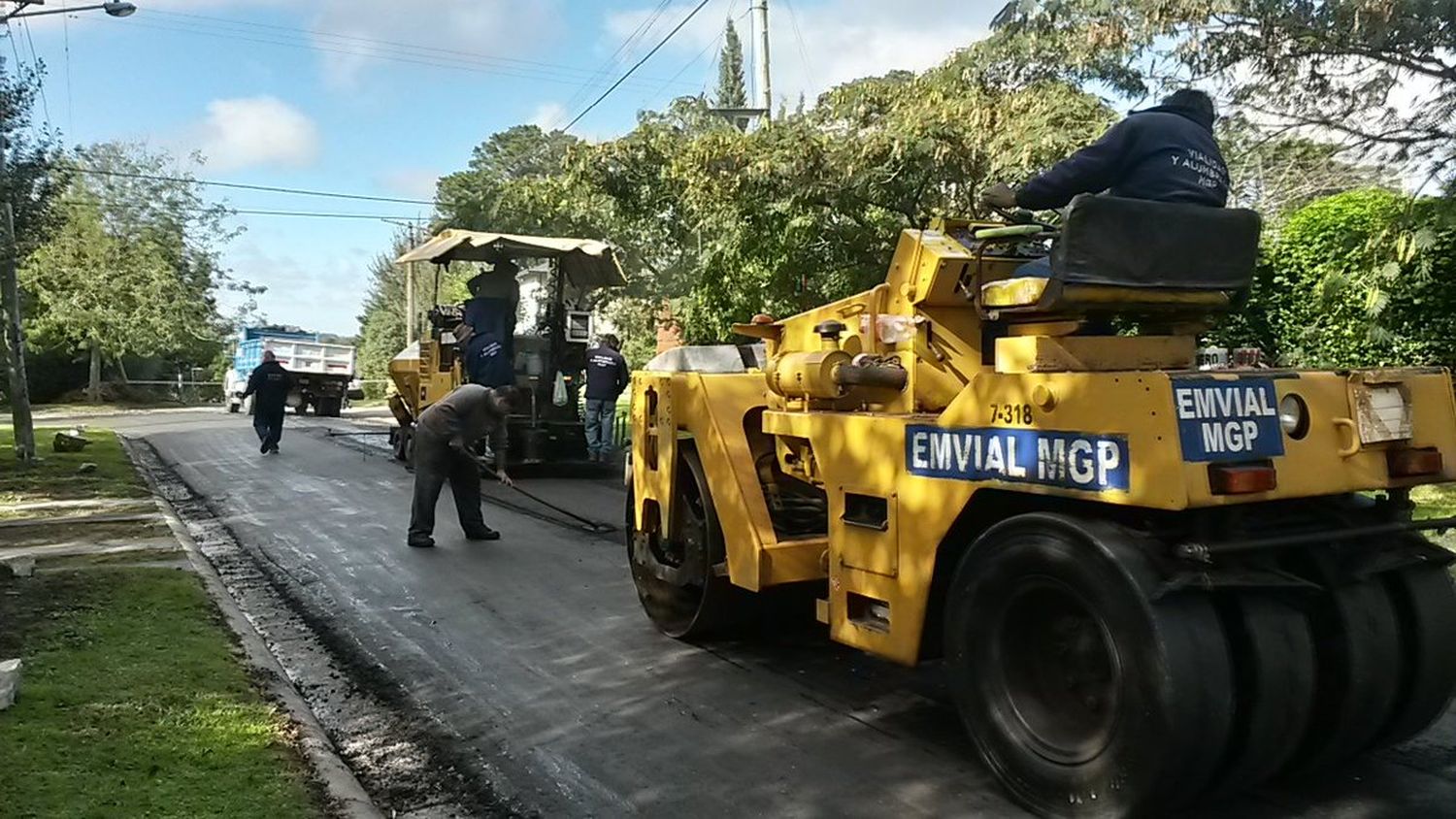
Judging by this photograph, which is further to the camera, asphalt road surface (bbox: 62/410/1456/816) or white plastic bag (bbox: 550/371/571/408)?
white plastic bag (bbox: 550/371/571/408)

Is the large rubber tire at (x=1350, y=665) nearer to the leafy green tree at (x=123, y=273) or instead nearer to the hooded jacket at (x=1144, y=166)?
the hooded jacket at (x=1144, y=166)

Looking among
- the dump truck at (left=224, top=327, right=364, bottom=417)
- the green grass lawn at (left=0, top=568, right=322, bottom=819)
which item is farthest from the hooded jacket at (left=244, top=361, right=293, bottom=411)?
the dump truck at (left=224, top=327, right=364, bottom=417)

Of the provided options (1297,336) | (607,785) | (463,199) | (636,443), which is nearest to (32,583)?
(636,443)

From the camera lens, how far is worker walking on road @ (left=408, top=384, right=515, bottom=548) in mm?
10141

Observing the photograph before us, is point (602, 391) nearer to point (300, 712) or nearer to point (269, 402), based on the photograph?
point (269, 402)

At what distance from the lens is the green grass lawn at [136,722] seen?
13.7 feet

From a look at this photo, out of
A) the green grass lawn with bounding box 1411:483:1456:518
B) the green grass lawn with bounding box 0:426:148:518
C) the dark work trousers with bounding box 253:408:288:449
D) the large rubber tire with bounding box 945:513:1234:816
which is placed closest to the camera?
the large rubber tire with bounding box 945:513:1234:816

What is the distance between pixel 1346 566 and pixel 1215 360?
1192 millimetres

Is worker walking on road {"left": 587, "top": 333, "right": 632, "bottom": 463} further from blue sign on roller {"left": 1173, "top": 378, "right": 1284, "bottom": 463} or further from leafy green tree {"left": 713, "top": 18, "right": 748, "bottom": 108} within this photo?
leafy green tree {"left": 713, "top": 18, "right": 748, "bottom": 108}

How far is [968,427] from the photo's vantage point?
14.1 ft

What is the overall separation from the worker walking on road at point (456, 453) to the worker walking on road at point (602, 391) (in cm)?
489

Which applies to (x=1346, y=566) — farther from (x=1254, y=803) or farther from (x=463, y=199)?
(x=463, y=199)

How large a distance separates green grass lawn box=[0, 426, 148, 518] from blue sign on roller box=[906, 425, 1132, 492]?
395 inches

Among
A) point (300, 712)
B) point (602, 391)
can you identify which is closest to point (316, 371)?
point (602, 391)
